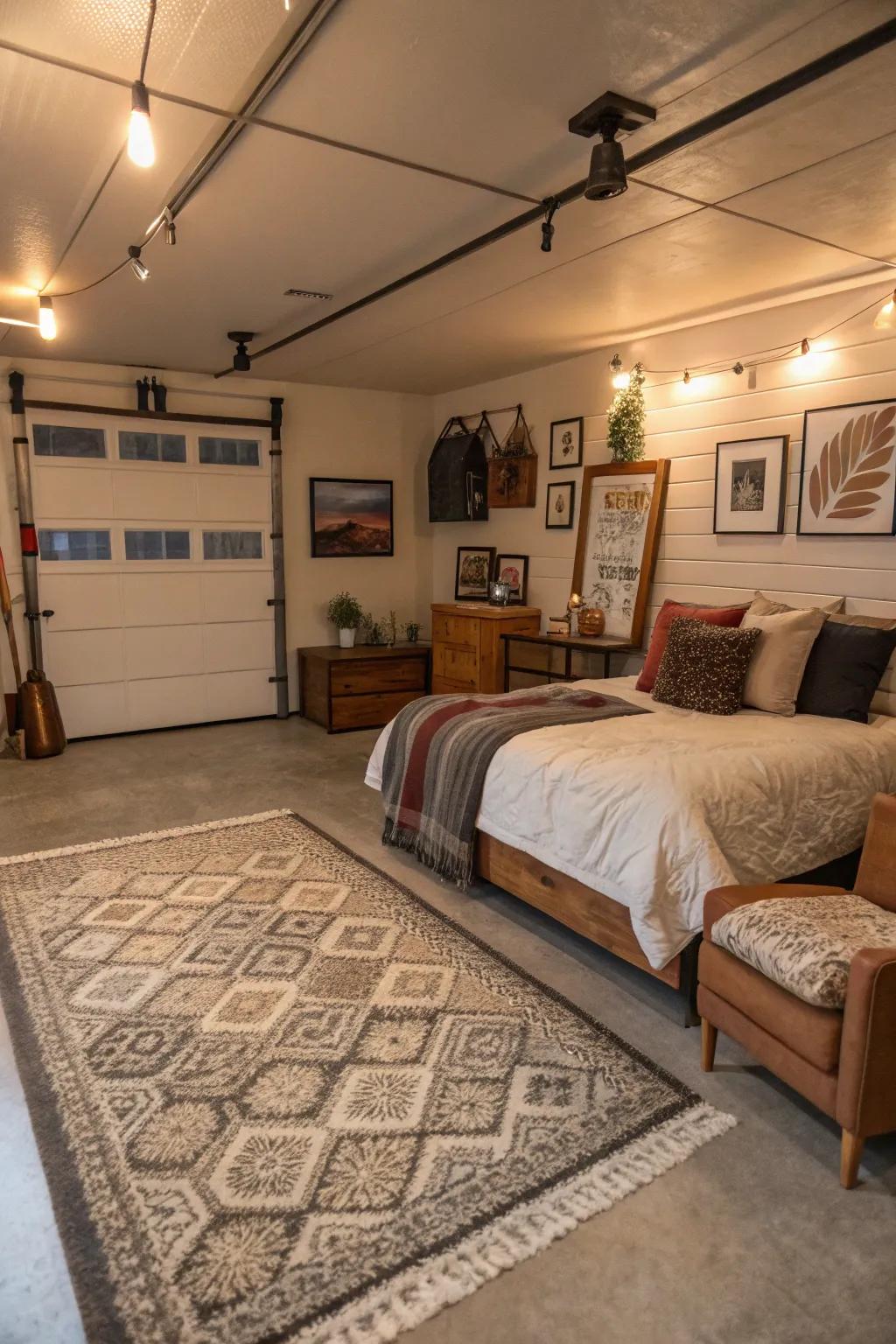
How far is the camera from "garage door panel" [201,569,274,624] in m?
6.50

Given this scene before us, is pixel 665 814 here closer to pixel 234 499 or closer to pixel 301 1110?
pixel 301 1110

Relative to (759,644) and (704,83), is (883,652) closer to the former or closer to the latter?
(759,644)

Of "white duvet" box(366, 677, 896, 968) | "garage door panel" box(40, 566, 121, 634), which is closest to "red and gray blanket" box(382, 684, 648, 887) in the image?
"white duvet" box(366, 677, 896, 968)

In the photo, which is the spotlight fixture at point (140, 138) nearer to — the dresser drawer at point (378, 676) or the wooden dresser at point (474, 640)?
the wooden dresser at point (474, 640)

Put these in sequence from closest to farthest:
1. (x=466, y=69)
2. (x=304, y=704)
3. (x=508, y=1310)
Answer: (x=508, y=1310), (x=466, y=69), (x=304, y=704)

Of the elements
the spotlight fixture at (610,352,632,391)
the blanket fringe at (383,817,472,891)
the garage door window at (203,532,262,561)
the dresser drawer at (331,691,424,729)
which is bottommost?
the blanket fringe at (383,817,472,891)

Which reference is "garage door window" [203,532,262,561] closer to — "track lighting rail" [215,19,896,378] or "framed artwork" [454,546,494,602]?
"framed artwork" [454,546,494,602]

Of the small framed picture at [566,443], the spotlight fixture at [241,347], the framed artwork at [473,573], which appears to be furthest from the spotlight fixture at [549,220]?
the framed artwork at [473,573]

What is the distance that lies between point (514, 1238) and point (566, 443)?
4812 millimetres

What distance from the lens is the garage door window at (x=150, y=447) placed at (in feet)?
19.8

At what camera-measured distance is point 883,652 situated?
3.62 metres

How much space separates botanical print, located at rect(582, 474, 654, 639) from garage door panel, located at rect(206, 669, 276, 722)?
9.21ft

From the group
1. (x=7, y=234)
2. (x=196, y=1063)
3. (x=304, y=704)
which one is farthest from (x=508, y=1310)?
(x=304, y=704)

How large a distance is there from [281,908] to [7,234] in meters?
2.88
